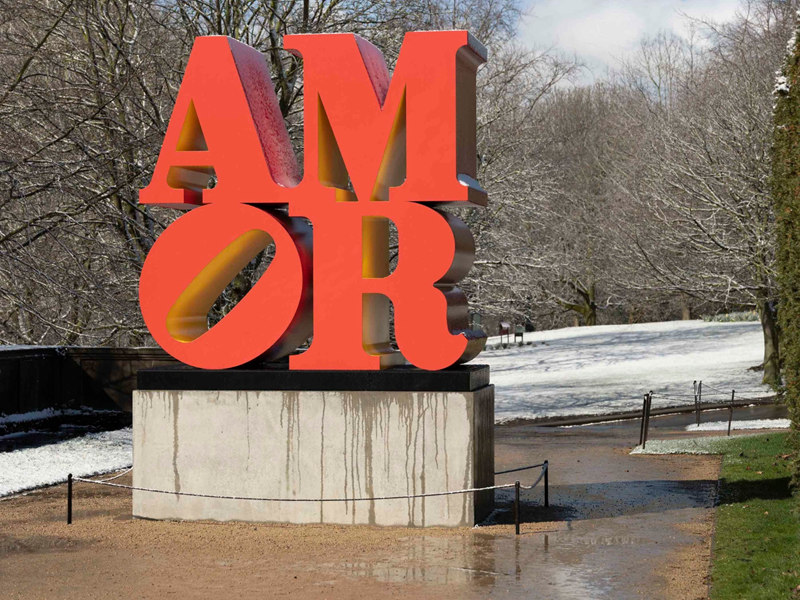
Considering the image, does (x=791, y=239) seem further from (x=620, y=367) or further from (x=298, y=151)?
(x=620, y=367)

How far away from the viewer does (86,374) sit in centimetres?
2070

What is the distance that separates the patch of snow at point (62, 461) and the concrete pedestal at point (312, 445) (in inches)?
119

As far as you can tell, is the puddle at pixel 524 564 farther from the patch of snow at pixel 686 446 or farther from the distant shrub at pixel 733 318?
the distant shrub at pixel 733 318

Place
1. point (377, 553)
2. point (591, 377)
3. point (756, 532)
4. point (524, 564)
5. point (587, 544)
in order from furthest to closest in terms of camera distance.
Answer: point (591, 377) → point (756, 532) → point (587, 544) → point (377, 553) → point (524, 564)

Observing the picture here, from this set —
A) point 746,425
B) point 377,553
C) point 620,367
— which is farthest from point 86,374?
point 620,367

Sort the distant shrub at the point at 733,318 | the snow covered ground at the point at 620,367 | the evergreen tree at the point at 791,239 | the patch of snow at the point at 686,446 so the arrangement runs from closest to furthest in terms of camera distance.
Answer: the evergreen tree at the point at 791,239 < the patch of snow at the point at 686,446 < the snow covered ground at the point at 620,367 < the distant shrub at the point at 733,318

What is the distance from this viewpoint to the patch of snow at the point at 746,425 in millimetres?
20891

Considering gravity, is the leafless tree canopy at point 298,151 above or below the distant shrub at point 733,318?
above

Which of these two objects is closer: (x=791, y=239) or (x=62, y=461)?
(x=791, y=239)

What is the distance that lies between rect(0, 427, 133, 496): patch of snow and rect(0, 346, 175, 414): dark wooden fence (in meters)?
2.20

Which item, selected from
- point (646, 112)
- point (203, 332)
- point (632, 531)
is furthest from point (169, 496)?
point (646, 112)

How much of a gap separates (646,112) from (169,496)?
35.0 m

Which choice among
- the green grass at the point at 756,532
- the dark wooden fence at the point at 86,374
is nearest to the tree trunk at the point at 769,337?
the green grass at the point at 756,532

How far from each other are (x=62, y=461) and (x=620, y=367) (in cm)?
2228
